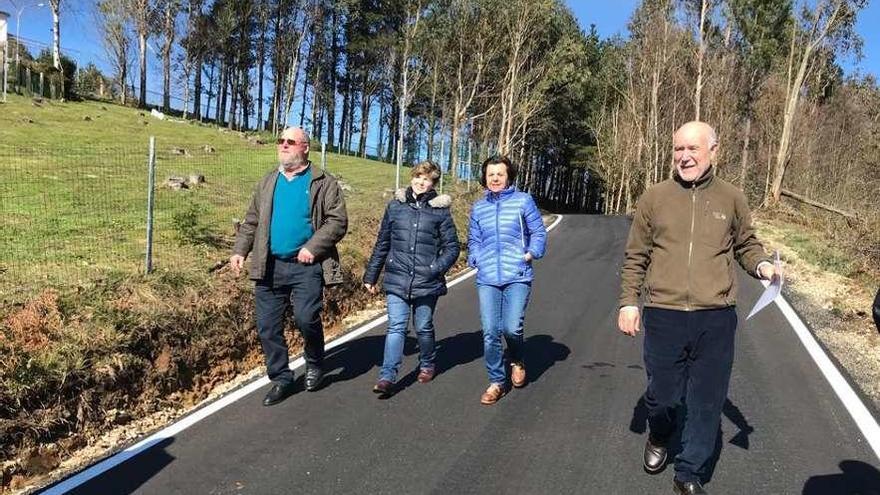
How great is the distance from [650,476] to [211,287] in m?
4.96

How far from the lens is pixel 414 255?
5.57 metres

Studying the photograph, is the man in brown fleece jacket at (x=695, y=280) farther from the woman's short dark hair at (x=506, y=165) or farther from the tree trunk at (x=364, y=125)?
the tree trunk at (x=364, y=125)

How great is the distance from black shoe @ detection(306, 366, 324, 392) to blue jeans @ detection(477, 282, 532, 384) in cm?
139

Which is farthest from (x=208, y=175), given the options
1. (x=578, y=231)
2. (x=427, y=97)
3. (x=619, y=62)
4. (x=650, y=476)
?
(x=619, y=62)

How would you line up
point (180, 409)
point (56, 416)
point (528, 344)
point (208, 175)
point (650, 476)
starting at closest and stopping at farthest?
point (650, 476)
point (56, 416)
point (180, 409)
point (528, 344)
point (208, 175)

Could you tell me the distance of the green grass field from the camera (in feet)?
26.1

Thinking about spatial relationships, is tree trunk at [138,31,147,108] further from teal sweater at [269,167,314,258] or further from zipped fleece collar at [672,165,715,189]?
zipped fleece collar at [672,165,715,189]

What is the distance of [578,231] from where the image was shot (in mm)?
19734

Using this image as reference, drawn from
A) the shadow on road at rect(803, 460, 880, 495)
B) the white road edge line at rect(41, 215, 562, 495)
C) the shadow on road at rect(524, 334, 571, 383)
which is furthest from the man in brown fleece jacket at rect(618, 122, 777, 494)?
the white road edge line at rect(41, 215, 562, 495)

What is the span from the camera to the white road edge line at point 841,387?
4836 millimetres

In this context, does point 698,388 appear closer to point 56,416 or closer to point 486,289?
point 486,289

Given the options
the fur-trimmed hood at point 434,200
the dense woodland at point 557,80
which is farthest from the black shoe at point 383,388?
the dense woodland at point 557,80

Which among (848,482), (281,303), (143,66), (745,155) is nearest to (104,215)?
(281,303)

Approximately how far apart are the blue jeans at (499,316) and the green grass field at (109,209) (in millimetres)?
4089
